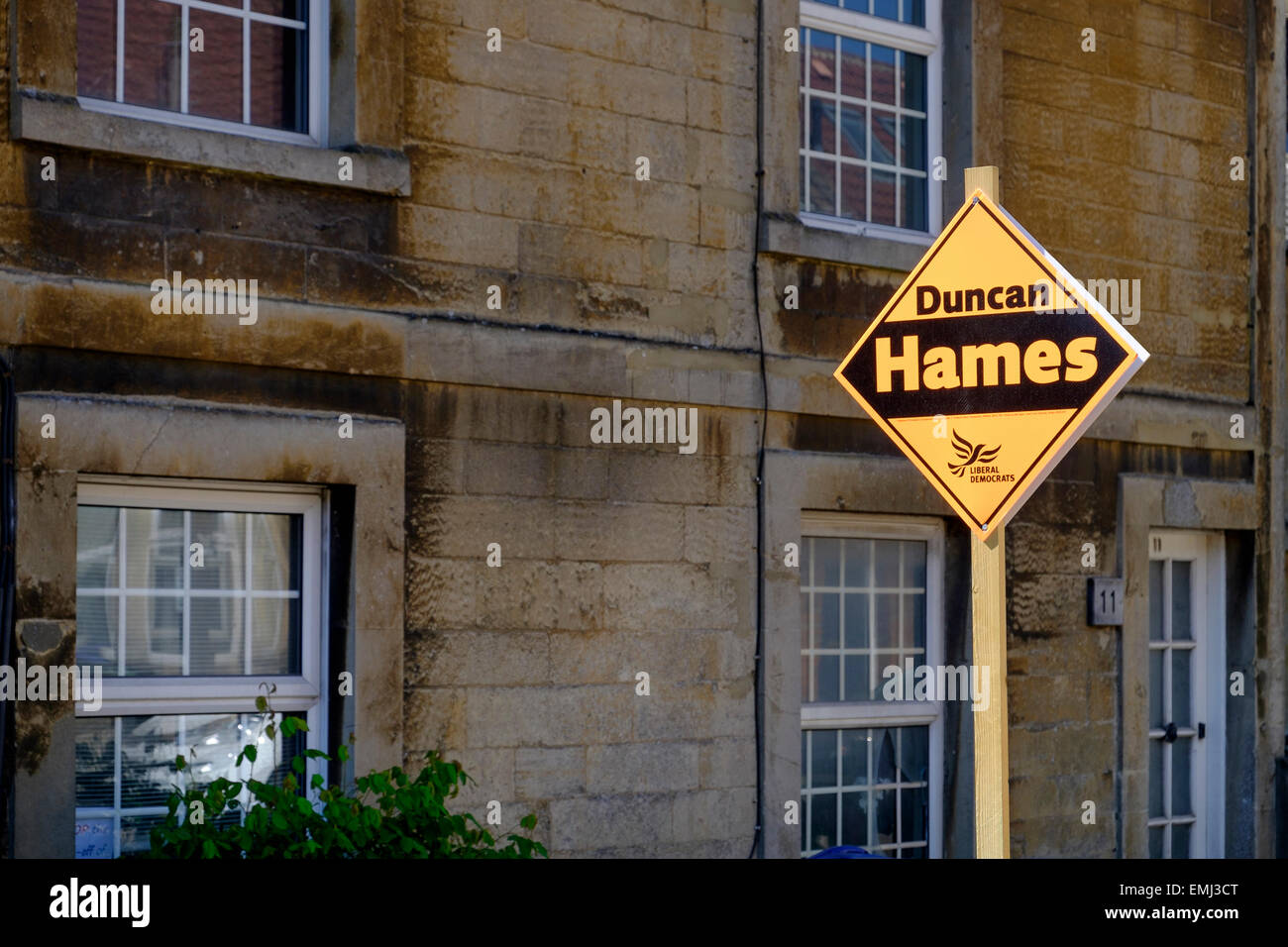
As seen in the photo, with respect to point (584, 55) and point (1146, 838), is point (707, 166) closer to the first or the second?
point (584, 55)

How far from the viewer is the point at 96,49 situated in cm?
642

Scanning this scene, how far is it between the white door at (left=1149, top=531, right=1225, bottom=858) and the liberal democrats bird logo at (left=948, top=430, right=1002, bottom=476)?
5.57 m

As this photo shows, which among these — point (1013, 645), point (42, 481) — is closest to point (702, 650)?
point (1013, 645)

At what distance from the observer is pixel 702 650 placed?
307 inches

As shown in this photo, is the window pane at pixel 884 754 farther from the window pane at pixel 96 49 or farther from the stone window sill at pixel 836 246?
the window pane at pixel 96 49

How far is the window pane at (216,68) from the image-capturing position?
262 inches

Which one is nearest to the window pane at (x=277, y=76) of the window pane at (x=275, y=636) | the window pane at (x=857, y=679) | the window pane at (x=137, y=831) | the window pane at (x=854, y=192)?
the window pane at (x=275, y=636)

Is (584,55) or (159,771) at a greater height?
(584,55)

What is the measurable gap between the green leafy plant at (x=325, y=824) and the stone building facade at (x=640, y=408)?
0.50 m

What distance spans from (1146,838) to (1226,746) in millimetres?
986

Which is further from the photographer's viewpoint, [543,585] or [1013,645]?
[1013,645]

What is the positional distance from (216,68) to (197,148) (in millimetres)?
449

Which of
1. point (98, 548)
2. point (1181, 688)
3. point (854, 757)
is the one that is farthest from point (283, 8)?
point (1181, 688)

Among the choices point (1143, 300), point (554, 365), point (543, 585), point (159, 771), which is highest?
point (1143, 300)
